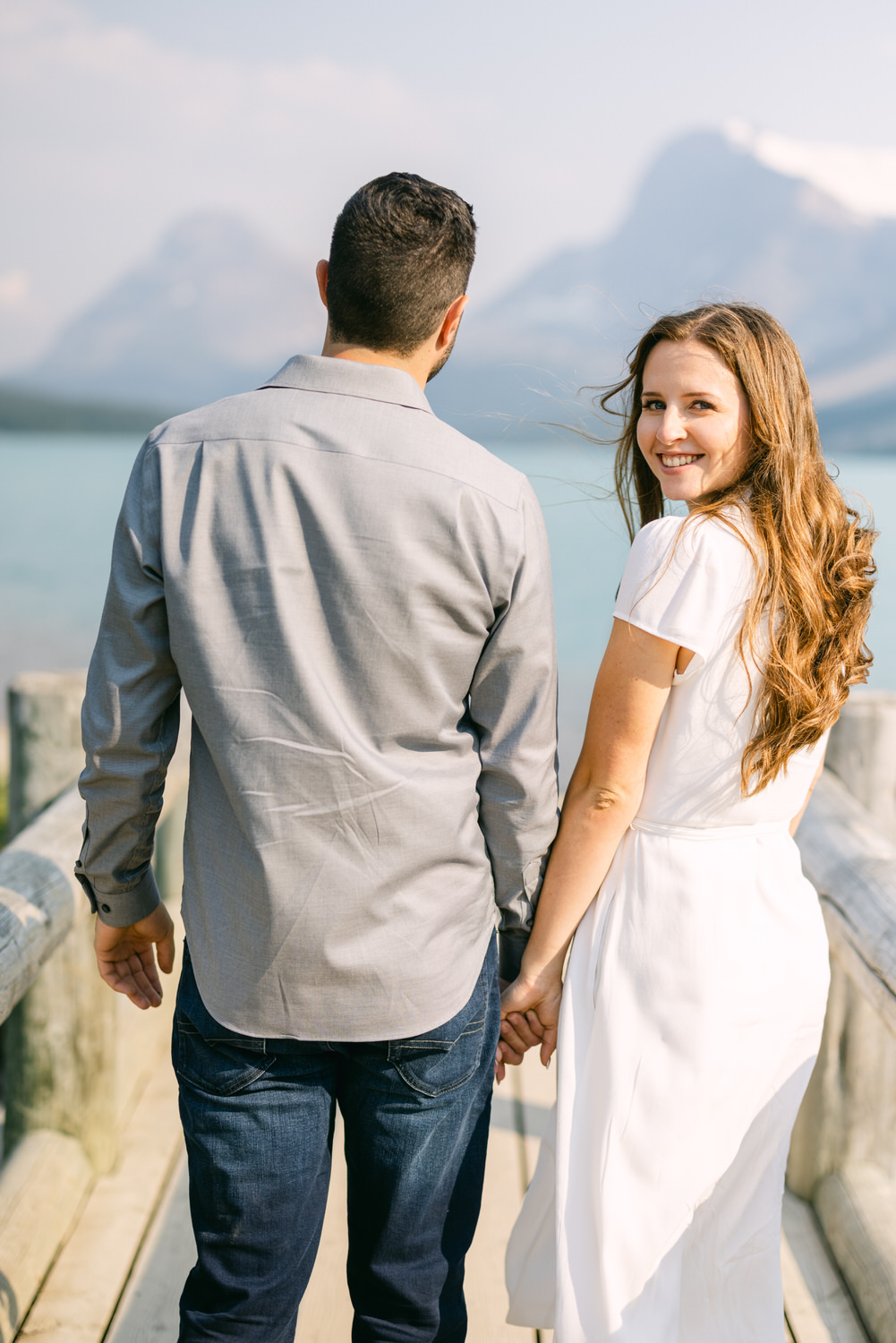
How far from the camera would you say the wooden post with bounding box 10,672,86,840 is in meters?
2.34

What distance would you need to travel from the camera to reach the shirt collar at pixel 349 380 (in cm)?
116

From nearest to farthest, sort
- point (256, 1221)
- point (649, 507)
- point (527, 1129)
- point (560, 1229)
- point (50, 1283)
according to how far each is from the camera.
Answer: point (256, 1221), point (560, 1229), point (649, 507), point (50, 1283), point (527, 1129)

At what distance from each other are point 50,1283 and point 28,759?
1027 millimetres

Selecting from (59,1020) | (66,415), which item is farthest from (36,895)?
(66,415)

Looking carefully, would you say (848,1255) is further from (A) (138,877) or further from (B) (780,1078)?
(A) (138,877)

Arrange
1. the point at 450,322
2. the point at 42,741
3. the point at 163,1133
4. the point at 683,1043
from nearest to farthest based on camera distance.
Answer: the point at 450,322
the point at 683,1043
the point at 42,741
the point at 163,1133

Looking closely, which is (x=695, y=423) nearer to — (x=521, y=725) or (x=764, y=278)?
(x=521, y=725)

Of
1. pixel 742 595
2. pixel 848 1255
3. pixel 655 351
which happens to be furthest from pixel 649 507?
pixel 848 1255

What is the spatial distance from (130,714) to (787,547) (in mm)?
809

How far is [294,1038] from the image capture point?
4.00ft

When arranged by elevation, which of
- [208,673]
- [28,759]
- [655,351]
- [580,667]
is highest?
[655,351]

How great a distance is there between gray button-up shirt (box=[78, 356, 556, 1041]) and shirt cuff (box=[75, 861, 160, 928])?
0.34ft

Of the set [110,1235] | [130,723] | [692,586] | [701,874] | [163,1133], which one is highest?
[692,586]

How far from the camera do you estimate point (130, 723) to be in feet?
3.97
